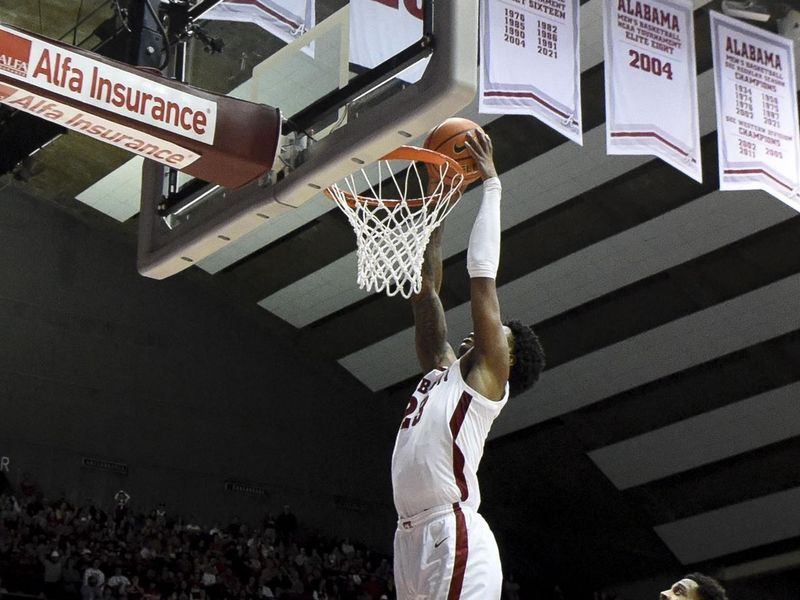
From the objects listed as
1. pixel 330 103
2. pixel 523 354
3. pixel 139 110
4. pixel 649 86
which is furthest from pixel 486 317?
pixel 649 86

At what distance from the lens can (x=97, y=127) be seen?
497cm

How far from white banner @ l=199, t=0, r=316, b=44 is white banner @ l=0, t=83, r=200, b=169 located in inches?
121

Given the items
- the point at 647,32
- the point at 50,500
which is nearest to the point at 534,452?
the point at 50,500

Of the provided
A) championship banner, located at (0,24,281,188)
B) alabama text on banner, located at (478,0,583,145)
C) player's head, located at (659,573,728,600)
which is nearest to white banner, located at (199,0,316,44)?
alabama text on banner, located at (478,0,583,145)

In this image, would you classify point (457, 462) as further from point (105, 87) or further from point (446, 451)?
point (105, 87)

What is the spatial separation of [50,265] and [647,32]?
1035cm

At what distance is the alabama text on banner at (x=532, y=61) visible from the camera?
9.91 m

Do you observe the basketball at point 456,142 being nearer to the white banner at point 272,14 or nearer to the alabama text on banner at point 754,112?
the white banner at point 272,14

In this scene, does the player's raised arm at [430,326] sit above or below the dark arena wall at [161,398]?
below

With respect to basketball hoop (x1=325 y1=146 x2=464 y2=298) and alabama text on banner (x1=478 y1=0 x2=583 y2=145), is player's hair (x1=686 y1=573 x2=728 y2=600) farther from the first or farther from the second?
alabama text on banner (x1=478 y1=0 x2=583 y2=145)

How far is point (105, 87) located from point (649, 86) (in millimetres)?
7171

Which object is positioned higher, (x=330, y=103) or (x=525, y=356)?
(x=330, y=103)

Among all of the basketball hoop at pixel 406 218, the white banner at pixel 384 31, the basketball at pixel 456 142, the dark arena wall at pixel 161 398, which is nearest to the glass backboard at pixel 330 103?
the white banner at pixel 384 31

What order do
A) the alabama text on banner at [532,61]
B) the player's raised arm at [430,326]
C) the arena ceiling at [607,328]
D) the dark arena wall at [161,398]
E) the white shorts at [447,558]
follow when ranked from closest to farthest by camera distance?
the white shorts at [447,558]
the player's raised arm at [430,326]
the alabama text on banner at [532,61]
the arena ceiling at [607,328]
the dark arena wall at [161,398]
